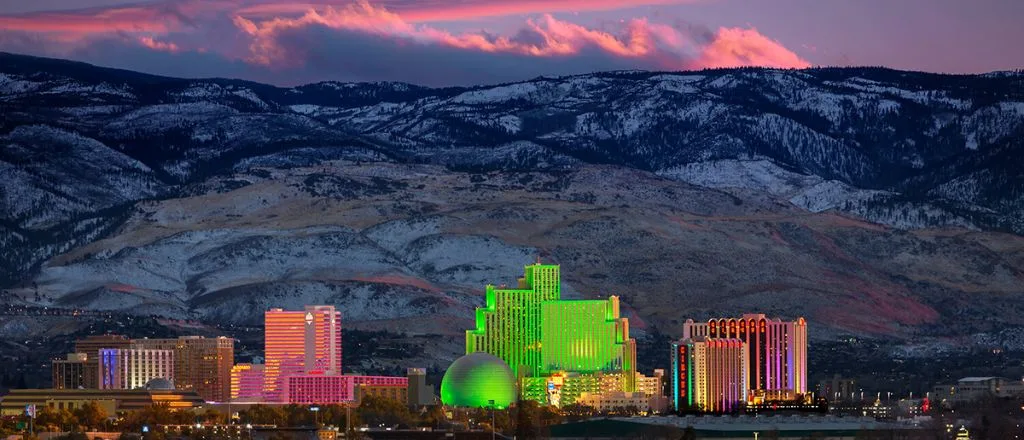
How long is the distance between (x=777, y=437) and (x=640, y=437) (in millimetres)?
9389

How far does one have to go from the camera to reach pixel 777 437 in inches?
7815

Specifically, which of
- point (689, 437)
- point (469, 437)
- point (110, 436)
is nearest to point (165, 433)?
point (110, 436)

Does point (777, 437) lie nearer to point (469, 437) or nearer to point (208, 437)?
point (469, 437)

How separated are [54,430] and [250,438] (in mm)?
15080

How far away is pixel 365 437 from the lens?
195125 mm

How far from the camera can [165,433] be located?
198125 mm

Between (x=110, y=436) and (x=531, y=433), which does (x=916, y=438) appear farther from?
(x=110, y=436)

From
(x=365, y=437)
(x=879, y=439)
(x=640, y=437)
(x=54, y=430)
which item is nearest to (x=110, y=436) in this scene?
(x=54, y=430)

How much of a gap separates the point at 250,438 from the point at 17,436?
682 inches

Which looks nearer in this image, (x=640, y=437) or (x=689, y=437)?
(x=689, y=437)

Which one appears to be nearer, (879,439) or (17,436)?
(17,436)

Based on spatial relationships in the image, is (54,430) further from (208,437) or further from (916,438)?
(916,438)

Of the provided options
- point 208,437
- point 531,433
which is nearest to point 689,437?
point 531,433

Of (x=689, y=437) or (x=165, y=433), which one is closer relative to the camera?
(x=689, y=437)
